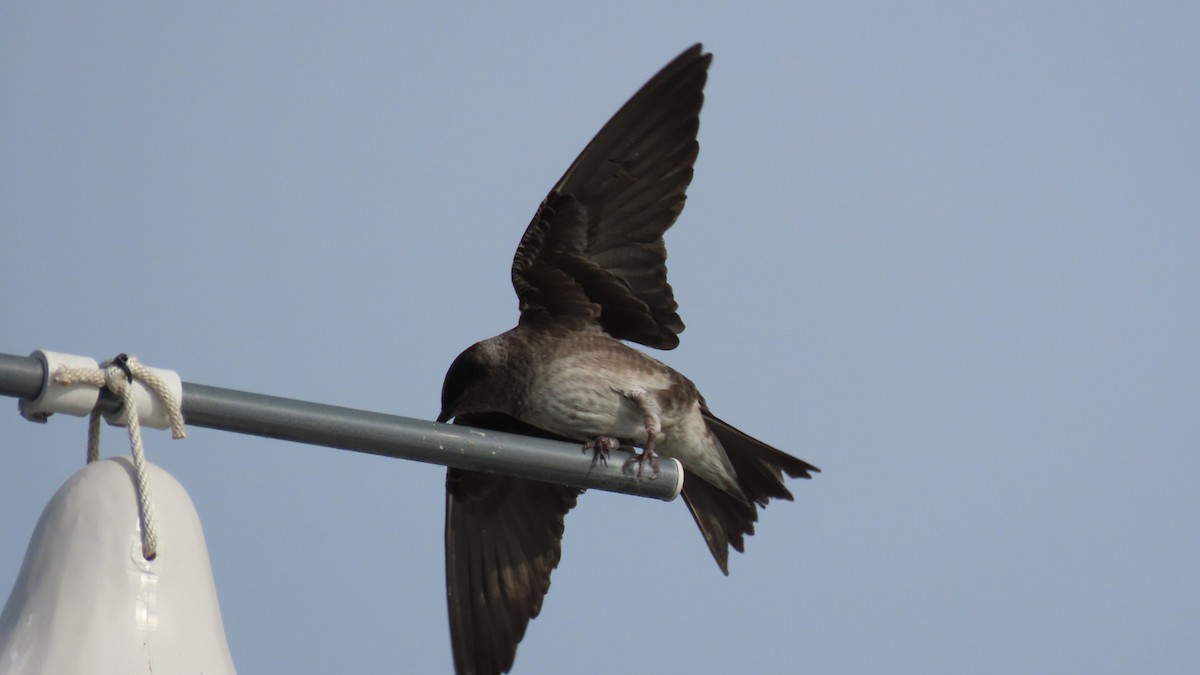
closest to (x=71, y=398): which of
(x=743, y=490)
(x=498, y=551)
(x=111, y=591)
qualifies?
(x=111, y=591)

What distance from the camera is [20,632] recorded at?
235 cm

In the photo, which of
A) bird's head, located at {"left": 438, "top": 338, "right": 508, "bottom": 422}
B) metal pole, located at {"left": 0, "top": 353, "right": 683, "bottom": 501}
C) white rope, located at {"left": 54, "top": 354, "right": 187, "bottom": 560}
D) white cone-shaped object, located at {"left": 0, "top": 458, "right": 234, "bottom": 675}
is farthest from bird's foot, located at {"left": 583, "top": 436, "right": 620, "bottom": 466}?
white cone-shaped object, located at {"left": 0, "top": 458, "right": 234, "bottom": 675}

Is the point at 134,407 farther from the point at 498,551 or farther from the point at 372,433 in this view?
the point at 498,551

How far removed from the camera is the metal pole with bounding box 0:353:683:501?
2.80 m

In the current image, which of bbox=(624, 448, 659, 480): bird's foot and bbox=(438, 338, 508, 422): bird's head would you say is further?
bbox=(438, 338, 508, 422): bird's head

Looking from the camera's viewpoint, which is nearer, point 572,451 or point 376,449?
point 376,449

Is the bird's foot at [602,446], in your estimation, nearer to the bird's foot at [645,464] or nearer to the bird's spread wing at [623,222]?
the bird's foot at [645,464]

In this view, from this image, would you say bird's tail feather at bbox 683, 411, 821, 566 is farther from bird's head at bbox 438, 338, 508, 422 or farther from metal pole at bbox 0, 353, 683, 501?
metal pole at bbox 0, 353, 683, 501

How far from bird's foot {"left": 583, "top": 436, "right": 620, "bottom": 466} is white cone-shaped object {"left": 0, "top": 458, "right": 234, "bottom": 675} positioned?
1.67 meters

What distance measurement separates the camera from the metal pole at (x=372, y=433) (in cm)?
280

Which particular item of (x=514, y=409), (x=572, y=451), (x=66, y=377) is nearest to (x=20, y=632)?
(x=66, y=377)

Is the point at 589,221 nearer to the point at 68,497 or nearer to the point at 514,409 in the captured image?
the point at 514,409

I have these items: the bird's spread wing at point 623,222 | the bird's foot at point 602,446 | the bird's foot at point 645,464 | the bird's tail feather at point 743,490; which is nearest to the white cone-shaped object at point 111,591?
the bird's foot at point 602,446

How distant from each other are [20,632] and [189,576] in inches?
9.9
